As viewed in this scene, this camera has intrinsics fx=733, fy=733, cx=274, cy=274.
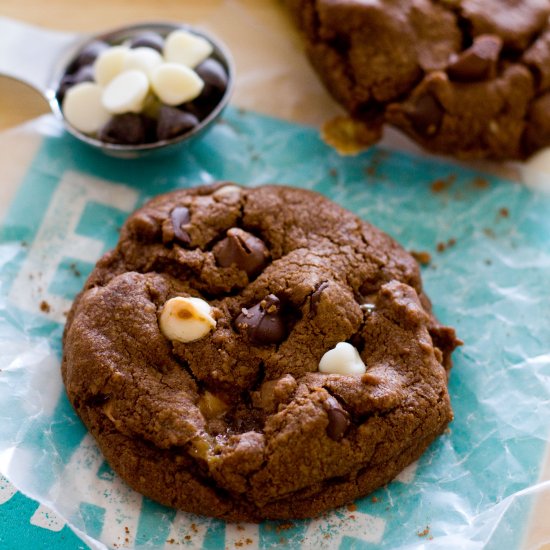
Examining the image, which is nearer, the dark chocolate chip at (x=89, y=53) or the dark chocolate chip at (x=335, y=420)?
the dark chocolate chip at (x=335, y=420)

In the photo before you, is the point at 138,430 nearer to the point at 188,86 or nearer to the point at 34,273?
the point at 34,273

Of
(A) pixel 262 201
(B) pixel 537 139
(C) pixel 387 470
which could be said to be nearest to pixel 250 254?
(A) pixel 262 201

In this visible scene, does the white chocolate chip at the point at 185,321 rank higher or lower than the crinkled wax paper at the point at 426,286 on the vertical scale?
higher

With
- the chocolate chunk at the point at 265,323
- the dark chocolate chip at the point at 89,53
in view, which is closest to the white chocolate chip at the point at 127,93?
the dark chocolate chip at the point at 89,53

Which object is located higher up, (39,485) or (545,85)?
(545,85)

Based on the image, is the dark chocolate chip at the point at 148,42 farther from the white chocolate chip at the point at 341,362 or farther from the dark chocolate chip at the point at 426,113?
the white chocolate chip at the point at 341,362

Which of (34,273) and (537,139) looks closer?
(34,273)

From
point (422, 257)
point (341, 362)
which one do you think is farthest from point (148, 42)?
point (341, 362)
